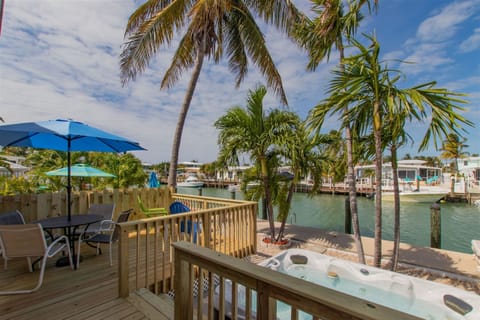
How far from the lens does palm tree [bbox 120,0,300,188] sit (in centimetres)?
620

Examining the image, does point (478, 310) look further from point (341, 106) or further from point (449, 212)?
point (449, 212)

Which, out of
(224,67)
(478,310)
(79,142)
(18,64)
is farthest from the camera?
(224,67)

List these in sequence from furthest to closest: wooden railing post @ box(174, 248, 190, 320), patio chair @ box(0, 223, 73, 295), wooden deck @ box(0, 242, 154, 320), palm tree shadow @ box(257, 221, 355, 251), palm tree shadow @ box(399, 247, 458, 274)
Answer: palm tree shadow @ box(257, 221, 355, 251), palm tree shadow @ box(399, 247, 458, 274), patio chair @ box(0, 223, 73, 295), wooden deck @ box(0, 242, 154, 320), wooden railing post @ box(174, 248, 190, 320)

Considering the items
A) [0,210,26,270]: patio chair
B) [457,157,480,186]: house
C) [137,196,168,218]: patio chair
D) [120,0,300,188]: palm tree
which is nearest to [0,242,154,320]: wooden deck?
[0,210,26,270]: patio chair

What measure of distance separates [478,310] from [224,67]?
862 centimetres

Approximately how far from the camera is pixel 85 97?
9.12m

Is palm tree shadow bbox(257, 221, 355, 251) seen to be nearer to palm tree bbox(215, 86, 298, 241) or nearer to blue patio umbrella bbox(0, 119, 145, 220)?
palm tree bbox(215, 86, 298, 241)

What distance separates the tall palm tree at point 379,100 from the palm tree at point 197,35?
353cm

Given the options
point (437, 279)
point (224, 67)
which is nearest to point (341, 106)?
point (437, 279)

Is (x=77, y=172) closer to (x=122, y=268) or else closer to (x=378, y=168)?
(x=122, y=268)

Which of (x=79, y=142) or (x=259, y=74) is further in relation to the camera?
(x=259, y=74)

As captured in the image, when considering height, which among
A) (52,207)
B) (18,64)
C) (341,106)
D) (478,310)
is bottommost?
(478,310)

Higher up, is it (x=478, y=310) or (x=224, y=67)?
(x=224, y=67)

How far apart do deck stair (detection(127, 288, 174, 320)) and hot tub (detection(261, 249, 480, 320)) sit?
224 centimetres
